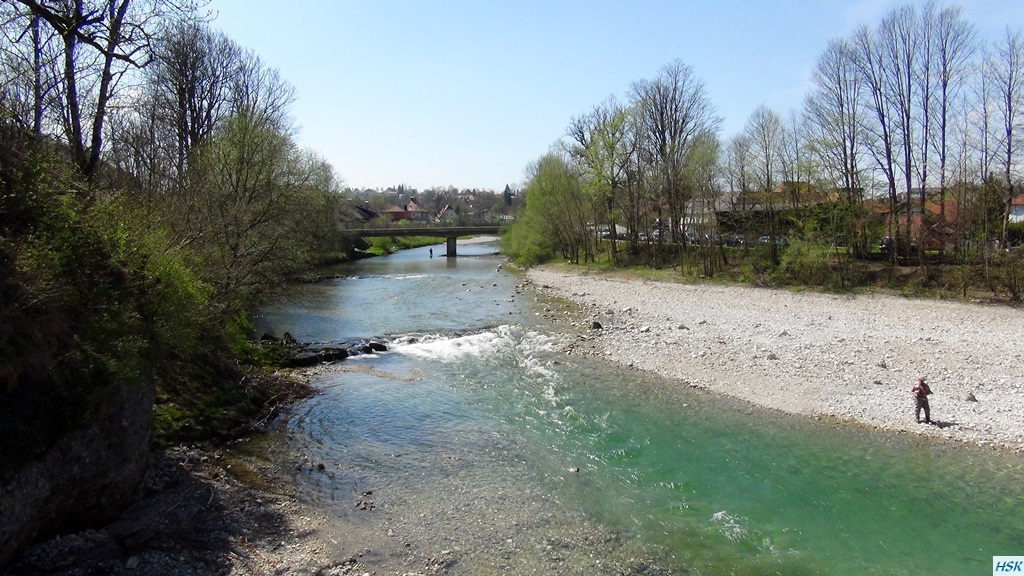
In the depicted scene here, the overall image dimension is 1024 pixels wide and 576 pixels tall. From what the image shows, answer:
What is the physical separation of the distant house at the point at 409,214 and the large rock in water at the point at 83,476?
120663 millimetres

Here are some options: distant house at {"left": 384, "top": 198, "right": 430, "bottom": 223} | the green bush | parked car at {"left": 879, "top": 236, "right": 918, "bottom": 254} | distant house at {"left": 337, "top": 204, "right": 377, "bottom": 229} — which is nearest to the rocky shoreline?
the green bush

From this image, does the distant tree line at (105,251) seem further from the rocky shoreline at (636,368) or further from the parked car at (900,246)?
the parked car at (900,246)

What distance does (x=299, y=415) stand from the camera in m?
14.9

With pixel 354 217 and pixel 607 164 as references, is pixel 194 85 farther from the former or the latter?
pixel 354 217

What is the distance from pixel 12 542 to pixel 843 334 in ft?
77.7

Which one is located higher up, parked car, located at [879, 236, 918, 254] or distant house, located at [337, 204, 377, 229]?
distant house, located at [337, 204, 377, 229]

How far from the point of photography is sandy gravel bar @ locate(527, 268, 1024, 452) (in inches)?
570

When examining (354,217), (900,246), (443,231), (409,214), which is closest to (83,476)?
(900,246)

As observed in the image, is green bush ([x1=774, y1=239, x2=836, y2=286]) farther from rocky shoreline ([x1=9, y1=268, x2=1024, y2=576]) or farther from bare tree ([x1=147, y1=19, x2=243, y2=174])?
bare tree ([x1=147, y1=19, x2=243, y2=174])

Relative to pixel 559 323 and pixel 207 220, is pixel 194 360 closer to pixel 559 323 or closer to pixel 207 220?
pixel 207 220

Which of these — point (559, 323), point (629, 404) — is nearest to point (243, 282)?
point (629, 404)

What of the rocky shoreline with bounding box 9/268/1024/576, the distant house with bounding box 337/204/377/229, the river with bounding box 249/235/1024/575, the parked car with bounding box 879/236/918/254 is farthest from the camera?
the distant house with bounding box 337/204/377/229

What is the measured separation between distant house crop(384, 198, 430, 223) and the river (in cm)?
11621

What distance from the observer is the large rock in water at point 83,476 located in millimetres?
7270
